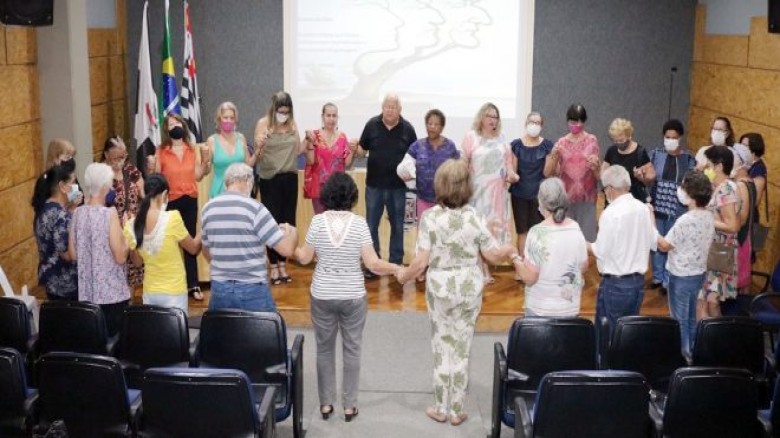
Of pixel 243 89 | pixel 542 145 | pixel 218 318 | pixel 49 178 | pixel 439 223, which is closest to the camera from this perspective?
pixel 218 318

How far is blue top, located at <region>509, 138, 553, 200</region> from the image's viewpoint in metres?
6.86

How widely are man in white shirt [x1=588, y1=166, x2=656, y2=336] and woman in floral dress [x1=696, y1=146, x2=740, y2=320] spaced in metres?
0.83

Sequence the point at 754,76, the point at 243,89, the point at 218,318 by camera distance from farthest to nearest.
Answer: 1. the point at 243,89
2. the point at 754,76
3. the point at 218,318

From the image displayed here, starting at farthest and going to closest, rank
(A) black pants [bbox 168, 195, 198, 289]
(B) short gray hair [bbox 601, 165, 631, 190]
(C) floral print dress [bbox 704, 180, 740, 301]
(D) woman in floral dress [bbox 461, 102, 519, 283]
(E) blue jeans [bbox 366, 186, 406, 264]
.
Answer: (E) blue jeans [bbox 366, 186, 406, 264]
(D) woman in floral dress [bbox 461, 102, 519, 283]
(A) black pants [bbox 168, 195, 198, 289]
(C) floral print dress [bbox 704, 180, 740, 301]
(B) short gray hair [bbox 601, 165, 631, 190]

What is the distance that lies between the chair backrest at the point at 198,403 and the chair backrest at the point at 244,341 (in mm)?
692

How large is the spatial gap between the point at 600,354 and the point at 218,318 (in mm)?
1890

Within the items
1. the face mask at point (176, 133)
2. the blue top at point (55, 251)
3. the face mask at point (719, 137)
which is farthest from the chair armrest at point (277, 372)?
the face mask at point (719, 137)

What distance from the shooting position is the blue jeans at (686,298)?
202 inches

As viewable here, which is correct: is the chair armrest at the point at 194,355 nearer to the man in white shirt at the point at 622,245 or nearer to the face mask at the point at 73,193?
the face mask at the point at 73,193

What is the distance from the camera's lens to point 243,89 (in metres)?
9.36

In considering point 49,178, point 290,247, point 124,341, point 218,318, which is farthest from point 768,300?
point 49,178

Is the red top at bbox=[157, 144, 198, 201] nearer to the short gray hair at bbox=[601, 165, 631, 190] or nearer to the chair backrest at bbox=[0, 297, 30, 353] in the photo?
the chair backrest at bbox=[0, 297, 30, 353]

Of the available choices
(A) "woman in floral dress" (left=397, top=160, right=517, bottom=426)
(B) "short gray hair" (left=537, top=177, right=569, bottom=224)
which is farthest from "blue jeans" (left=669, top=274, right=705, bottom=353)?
(A) "woman in floral dress" (left=397, top=160, right=517, bottom=426)

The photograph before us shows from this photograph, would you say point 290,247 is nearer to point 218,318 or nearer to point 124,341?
point 218,318
